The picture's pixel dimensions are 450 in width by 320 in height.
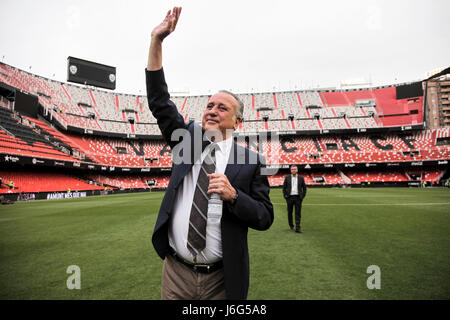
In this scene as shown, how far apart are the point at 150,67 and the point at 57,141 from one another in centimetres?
3769

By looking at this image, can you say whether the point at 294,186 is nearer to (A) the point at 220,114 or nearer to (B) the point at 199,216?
(A) the point at 220,114

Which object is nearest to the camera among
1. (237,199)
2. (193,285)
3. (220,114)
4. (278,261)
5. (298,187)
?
(237,199)

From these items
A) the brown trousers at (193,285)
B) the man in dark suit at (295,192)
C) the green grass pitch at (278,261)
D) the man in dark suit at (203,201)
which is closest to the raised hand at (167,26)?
the man in dark suit at (203,201)

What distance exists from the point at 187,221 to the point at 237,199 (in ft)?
1.37

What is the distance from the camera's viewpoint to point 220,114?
1.77 metres

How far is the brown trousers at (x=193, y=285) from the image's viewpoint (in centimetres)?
155

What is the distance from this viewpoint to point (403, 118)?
1658 inches

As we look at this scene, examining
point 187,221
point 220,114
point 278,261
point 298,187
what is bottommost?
point 278,261

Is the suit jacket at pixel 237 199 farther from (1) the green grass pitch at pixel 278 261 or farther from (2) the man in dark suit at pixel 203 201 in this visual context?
(1) the green grass pitch at pixel 278 261

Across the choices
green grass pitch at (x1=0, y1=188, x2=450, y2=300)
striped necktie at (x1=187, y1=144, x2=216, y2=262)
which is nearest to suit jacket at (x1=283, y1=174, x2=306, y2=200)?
green grass pitch at (x1=0, y1=188, x2=450, y2=300)

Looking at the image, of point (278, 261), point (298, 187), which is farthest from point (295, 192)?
point (278, 261)

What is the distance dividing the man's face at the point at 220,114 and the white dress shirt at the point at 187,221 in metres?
0.13

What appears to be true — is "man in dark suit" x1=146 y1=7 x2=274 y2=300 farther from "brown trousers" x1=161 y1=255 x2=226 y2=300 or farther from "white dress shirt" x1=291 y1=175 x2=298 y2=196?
"white dress shirt" x1=291 y1=175 x2=298 y2=196
